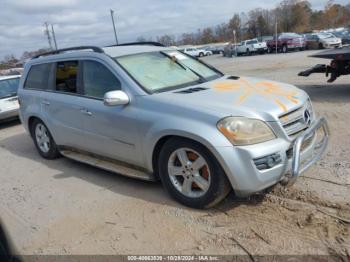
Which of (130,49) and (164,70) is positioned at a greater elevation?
(130,49)

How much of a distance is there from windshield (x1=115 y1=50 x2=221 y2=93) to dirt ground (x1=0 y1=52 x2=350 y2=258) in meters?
1.29

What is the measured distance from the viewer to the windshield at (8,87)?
10531mm

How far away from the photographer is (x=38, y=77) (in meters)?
6.14

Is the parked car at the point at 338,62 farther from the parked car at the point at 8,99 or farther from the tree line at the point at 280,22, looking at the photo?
the tree line at the point at 280,22

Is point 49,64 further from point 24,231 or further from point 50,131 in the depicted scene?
point 24,231

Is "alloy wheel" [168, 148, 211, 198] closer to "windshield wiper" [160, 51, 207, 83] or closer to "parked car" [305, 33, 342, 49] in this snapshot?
"windshield wiper" [160, 51, 207, 83]

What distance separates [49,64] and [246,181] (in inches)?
154

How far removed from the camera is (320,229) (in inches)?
128

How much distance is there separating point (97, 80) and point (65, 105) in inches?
29.8

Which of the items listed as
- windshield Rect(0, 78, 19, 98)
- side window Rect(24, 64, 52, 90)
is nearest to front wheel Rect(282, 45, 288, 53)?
windshield Rect(0, 78, 19, 98)

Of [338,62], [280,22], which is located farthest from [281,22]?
[338,62]

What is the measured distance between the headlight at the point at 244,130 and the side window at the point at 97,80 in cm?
154

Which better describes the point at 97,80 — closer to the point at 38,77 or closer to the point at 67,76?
the point at 67,76

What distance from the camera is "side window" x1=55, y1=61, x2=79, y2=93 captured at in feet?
16.9
